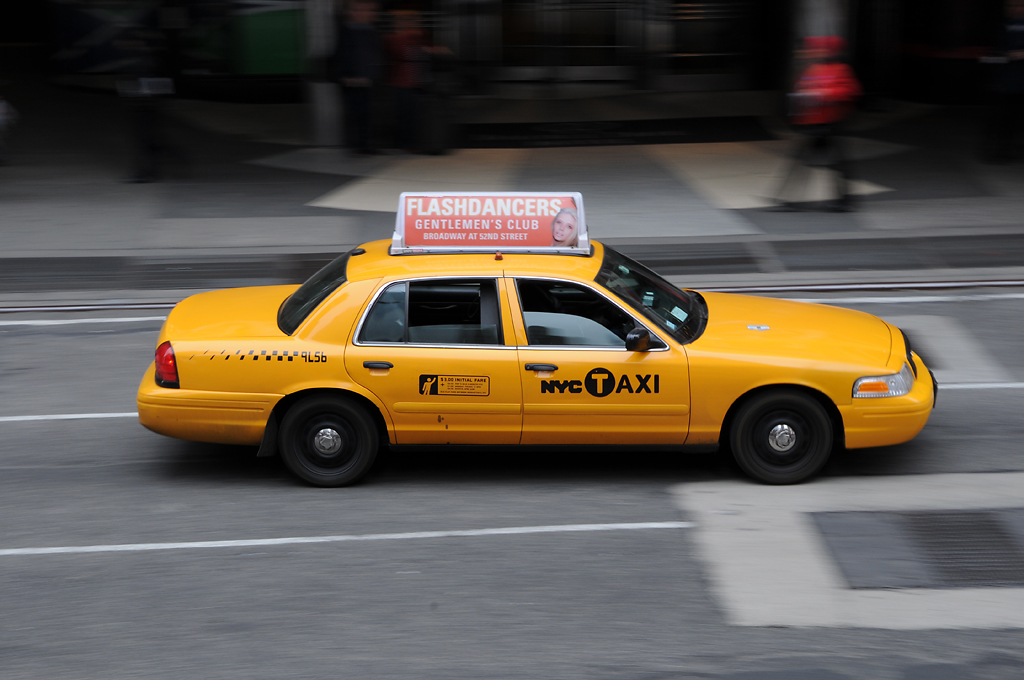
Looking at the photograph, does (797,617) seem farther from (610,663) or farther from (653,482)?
(653,482)

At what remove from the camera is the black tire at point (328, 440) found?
636 centimetres

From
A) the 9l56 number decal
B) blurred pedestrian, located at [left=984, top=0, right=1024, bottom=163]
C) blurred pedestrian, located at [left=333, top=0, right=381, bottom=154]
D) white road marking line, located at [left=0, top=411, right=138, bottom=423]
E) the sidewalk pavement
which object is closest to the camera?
the 9l56 number decal

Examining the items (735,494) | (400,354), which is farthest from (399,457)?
(735,494)

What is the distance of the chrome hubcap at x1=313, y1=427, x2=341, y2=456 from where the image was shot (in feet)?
21.0

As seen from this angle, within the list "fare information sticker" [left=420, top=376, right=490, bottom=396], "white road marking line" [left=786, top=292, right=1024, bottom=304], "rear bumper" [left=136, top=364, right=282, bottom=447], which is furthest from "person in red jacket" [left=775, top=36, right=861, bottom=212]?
"rear bumper" [left=136, top=364, right=282, bottom=447]

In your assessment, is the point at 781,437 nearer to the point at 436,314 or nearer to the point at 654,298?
the point at 654,298

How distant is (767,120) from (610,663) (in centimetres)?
1556

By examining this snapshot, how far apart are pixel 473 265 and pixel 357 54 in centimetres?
955

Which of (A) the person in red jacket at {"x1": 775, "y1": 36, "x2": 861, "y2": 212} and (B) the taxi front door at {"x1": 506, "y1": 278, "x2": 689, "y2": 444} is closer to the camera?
(B) the taxi front door at {"x1": 506, "y1": 278, "x2": 689, "y2": 444}

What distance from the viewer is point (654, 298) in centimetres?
671

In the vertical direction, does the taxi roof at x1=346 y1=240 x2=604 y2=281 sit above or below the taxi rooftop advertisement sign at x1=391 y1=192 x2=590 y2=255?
below

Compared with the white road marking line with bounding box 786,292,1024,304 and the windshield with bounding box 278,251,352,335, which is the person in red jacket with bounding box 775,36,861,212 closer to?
the white road marking line with bounding box 786,292,1024,304

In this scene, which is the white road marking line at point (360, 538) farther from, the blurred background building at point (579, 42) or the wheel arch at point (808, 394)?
the blurred background building at point (579, 42)

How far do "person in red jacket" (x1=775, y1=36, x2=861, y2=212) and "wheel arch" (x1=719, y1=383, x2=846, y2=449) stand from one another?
274 inches
